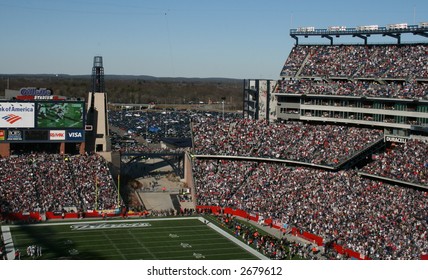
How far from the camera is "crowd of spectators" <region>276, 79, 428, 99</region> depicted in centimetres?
3822

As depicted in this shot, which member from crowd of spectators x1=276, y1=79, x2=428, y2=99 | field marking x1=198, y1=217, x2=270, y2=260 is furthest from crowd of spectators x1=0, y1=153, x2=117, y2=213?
crowd of spectators x1=276, y1=79, x2=428, y2=99

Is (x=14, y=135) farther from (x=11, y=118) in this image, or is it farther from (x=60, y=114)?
(x=60, y=114)

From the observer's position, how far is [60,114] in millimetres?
41469

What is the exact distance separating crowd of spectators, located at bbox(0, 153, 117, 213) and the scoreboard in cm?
128

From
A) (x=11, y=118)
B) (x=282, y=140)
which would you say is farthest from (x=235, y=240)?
(x=11, y=118)

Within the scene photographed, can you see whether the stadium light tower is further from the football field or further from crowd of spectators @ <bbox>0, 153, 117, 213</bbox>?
the football field

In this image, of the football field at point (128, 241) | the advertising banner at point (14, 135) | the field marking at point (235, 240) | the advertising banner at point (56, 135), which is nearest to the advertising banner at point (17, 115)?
the advertising banner at point (14, 135)

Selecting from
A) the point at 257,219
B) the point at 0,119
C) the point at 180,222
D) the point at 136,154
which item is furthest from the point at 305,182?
the point at 0,119

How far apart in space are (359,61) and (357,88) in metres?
4.16

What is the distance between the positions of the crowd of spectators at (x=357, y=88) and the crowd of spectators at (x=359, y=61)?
2.12 ft

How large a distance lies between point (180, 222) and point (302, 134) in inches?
459

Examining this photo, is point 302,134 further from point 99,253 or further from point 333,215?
point 99,253

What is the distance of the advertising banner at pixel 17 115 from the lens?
40.2 metres

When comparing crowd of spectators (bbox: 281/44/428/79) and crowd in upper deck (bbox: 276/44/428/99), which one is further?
crowd of spectators (bbox: 281/44/428/79)
